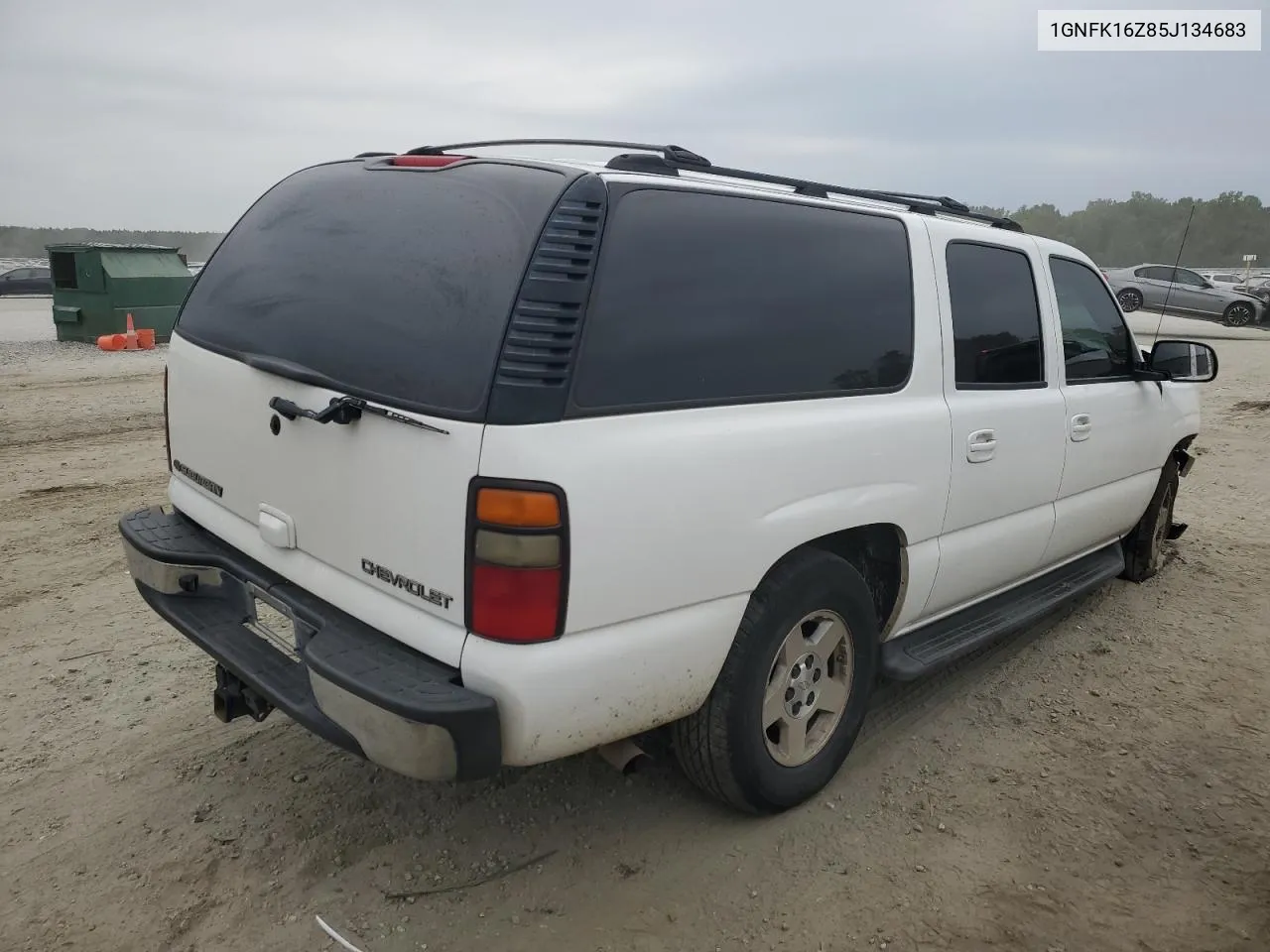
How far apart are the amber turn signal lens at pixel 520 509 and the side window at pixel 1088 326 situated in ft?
9.05

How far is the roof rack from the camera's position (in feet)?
8.57

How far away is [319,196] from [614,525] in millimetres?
1535

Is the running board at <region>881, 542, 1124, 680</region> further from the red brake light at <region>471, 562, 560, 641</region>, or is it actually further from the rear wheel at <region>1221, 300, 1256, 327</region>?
the rear wheel at <region>1221, 300, 1256, 327</region>

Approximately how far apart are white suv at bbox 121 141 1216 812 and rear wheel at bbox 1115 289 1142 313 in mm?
21043

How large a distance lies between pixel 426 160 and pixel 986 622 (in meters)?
2.70

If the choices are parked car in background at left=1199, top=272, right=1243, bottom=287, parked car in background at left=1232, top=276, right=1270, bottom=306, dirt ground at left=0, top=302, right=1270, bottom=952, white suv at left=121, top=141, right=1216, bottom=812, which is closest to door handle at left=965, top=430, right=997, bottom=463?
white suv at left=121, top=141, right=1216, bottom=812

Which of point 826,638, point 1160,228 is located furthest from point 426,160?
point 1160,228

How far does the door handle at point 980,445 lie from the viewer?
334 cm

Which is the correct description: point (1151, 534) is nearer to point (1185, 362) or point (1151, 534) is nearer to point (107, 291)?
point (1185, 362)

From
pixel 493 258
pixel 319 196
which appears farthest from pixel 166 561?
pixel 493 258

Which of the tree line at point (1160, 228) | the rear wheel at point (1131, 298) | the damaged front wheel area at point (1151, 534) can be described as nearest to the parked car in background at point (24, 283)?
the rear wheel at point (1131, 298)

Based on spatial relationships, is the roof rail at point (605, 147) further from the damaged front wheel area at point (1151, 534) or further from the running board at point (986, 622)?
the damaged front wheel area at point (1151, 534)

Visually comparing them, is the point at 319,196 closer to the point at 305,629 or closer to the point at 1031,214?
the point at 305,629

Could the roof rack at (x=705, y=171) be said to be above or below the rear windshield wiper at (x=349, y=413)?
above
